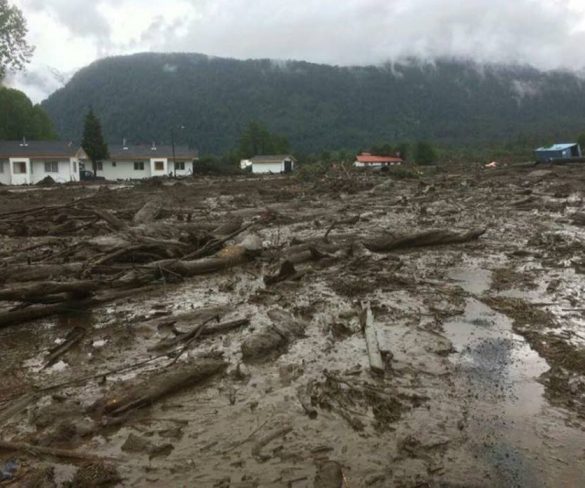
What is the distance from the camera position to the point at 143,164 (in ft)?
223

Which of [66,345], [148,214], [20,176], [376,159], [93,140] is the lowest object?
[66,345]

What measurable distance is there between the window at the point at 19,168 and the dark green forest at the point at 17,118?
550 inches

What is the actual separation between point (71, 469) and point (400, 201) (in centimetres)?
1805

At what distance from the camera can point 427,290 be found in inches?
309

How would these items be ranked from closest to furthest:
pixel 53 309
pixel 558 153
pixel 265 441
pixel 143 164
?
pixel 265 441
pixel 53 309
pixel 558 153
pixel 143 164

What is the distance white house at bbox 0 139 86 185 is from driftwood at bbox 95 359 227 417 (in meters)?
51.0

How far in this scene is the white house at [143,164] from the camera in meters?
66.0

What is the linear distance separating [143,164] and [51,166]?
16.1 meters

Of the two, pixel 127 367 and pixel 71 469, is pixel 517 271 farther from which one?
pixel 71 469

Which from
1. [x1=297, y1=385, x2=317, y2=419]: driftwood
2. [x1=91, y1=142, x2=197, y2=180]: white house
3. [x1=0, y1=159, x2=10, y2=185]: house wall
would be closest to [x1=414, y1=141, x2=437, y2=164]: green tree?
[x1=91, y1=142, x2=197, y2=180]: white house

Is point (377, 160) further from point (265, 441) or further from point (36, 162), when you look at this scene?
point (265, 441)

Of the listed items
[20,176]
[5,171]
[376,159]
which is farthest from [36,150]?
[376,159]

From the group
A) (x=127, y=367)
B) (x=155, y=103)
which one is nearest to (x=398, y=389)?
(x=127, y=367)

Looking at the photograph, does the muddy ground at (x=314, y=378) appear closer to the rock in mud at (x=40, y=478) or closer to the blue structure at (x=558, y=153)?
the rock in mud at (x=40, y=478)
